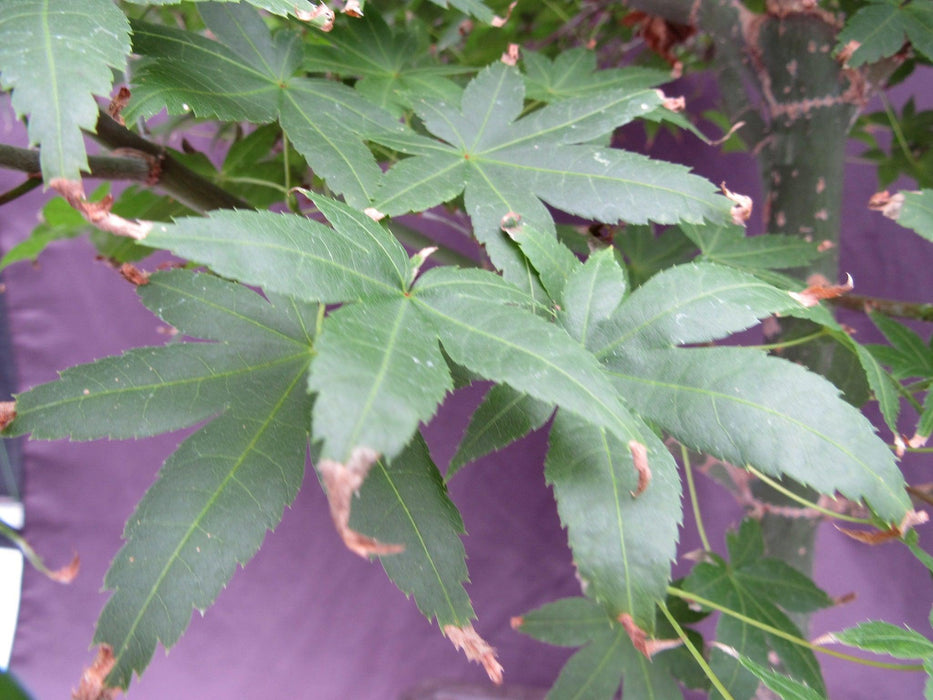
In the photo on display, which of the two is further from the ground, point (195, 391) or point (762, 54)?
point (762, 54)

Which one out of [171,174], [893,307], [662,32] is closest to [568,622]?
[893,307]

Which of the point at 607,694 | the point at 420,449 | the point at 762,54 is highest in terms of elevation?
the point at 762,54

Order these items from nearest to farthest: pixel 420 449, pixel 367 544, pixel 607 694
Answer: pixel 367 544, pixel 420 449, pixel 607 694

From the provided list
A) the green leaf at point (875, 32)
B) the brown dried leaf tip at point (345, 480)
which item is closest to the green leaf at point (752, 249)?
the green leaf at point (875, 32)

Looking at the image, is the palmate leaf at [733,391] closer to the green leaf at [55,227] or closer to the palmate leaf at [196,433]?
the palmate leaf at [196,433]

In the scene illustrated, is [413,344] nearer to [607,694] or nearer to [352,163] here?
[352,163]

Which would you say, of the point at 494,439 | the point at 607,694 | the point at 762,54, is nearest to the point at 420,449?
the point at 494,439

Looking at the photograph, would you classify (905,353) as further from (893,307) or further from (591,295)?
(591,295)
